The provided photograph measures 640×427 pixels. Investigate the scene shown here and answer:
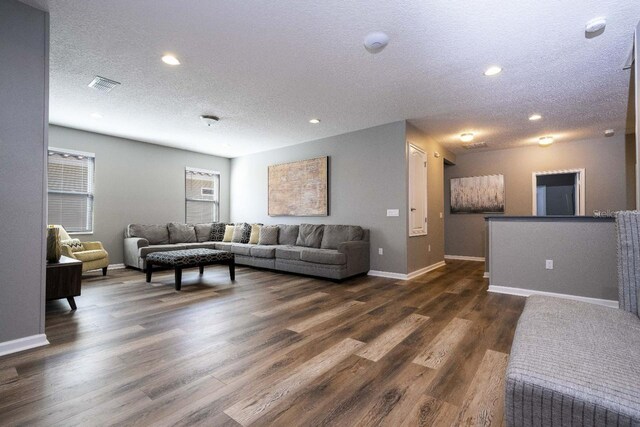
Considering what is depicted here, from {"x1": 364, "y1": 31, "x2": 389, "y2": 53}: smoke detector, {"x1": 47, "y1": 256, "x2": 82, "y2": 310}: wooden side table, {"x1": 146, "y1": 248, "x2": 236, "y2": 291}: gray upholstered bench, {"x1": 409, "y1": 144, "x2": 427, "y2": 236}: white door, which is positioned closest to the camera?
{"x1": 364, "y1": 31, "x2": 389, "y2": 53}: smoke detector

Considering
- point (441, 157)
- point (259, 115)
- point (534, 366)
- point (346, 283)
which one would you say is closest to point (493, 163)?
point (441, 157)

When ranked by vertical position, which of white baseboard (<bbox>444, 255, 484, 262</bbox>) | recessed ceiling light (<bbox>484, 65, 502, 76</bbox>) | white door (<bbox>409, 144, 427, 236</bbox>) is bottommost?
white baseboard (<bbox>444, 255, 484, 262</bbox>)

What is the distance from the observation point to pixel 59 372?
1905mm

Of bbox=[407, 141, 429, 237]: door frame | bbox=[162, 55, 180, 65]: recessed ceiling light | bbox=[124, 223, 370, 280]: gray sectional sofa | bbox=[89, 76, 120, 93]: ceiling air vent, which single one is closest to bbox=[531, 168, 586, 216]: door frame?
bbox=[407, 141, 429, 237]: door frame

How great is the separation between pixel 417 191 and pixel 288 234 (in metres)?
2.62

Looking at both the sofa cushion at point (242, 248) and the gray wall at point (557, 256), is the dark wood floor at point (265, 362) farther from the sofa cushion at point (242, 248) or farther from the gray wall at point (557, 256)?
the sofa cushion at point (242, 248)

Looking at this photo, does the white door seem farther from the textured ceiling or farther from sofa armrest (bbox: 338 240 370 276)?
sofa armrest (bbox: 338 240 370 276)

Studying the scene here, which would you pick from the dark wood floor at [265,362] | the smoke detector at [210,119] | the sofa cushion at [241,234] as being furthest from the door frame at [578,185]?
the smoke detector at [210,119]

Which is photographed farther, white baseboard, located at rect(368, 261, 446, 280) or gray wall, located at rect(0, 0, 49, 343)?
white baseboard, located at rect(368, 261, 446, 280)

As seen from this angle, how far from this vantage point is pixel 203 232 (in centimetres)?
689

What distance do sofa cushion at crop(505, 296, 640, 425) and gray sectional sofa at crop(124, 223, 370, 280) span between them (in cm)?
337

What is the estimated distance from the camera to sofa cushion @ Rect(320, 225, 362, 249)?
16.8ft

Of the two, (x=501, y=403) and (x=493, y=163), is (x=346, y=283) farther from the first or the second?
(x=493, y=163)

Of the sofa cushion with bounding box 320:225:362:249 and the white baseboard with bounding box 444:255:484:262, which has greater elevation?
the sofa cushion with bounding box 320:225:362:249
